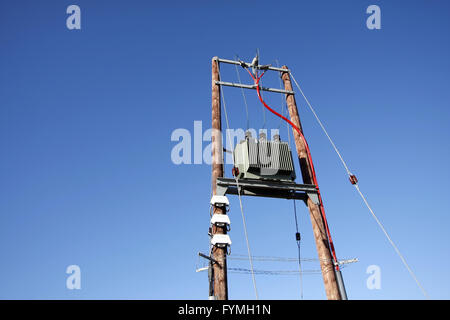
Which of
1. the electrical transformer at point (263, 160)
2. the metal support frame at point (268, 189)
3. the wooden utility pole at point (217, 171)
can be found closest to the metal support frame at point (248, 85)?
the wooden utility pole at point (217, 171)

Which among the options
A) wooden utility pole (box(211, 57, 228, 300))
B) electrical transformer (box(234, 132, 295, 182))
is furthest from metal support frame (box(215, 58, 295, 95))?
electrical transformer (box(234, 132, 295, 182))

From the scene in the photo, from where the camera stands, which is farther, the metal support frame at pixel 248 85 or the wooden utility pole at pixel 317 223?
the metal support frame at pixel 248 85

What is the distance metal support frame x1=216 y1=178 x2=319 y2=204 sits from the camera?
7328 mm

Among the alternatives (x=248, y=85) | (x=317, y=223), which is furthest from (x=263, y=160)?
(x=248, y=85)

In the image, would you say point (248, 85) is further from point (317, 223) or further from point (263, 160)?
point (317, 223)

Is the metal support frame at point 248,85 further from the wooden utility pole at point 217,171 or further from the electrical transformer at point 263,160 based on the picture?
the electrical transformer at point 263,160

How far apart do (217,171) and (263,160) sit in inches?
45.8

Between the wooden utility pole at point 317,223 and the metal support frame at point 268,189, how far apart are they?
0.78 ft

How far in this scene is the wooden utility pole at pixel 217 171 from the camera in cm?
612

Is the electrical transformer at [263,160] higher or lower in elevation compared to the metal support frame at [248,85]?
lower

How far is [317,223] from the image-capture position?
7391mm

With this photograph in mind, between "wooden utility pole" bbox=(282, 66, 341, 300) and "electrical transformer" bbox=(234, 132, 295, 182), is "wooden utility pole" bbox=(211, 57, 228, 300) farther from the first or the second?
"wooden utility pole" bbox=(282, 66, 341, 300)

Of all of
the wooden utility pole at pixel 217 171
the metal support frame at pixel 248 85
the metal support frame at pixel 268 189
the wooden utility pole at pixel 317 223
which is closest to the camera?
the wooden utility pole at pixel 217 171
